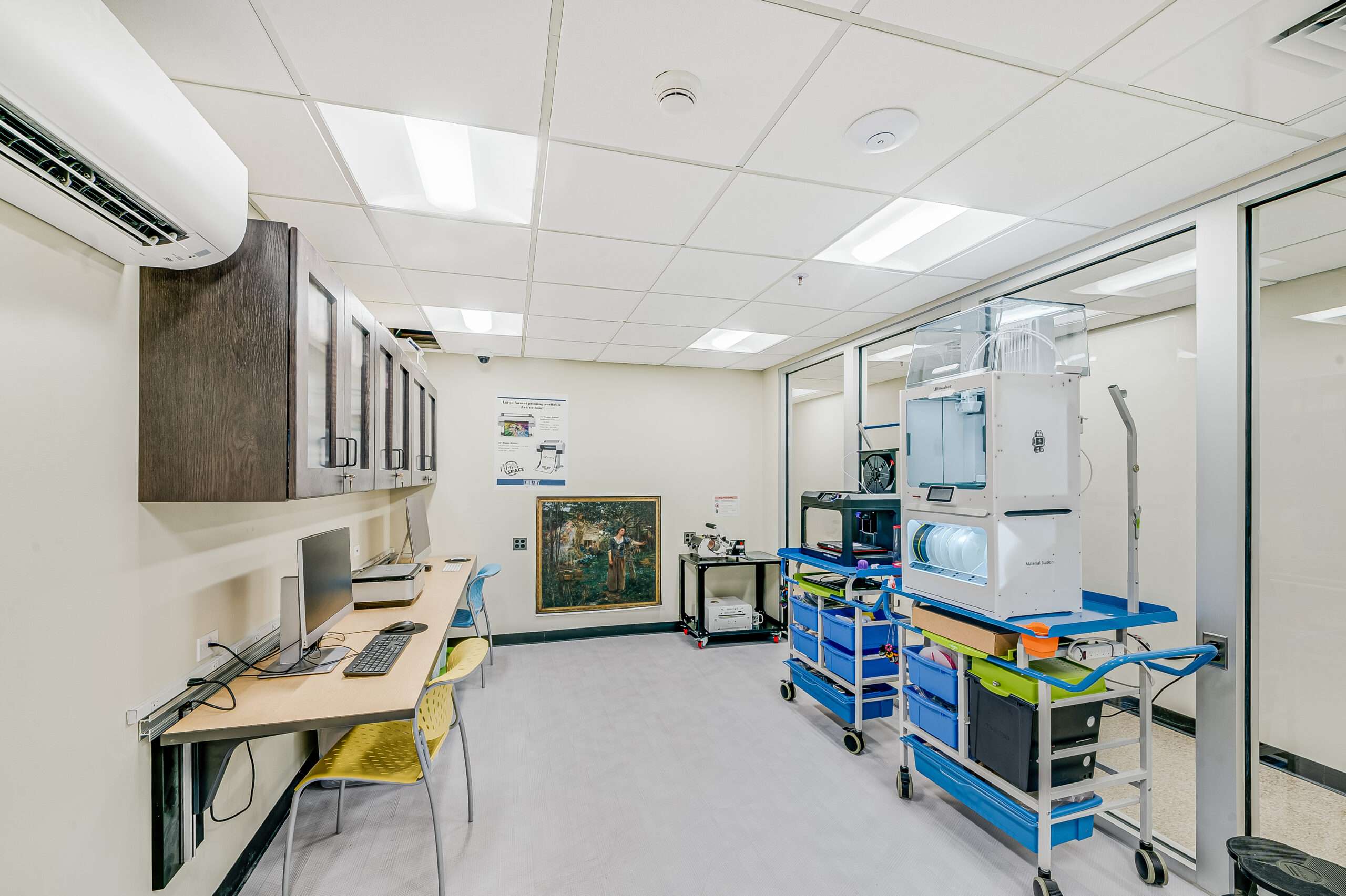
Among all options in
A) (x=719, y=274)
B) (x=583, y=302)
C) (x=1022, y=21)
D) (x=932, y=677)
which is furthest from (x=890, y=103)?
(x=932, y=677)

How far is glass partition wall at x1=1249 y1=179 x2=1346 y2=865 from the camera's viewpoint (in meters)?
1.90

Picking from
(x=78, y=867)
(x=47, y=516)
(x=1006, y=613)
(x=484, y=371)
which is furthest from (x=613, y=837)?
(x=484, y=371)

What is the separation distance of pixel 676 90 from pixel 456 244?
1.48 metres

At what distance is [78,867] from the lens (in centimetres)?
138

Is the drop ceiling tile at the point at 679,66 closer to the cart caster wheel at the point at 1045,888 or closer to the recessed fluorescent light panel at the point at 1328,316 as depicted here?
the recessed fluorescent light panel at the point at 1328,316

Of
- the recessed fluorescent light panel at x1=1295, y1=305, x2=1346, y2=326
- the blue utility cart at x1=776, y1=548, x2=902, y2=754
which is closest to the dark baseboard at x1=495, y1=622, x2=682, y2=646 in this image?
Result: the blue utility cart at x1=776, y1=548, x2=902, y2=754

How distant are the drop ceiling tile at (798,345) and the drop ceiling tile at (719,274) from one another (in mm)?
1217

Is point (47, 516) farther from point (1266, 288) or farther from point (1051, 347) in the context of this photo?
point (1266, 288)

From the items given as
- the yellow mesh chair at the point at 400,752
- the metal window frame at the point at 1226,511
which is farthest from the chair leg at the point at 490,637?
the metal window frame at the point at 1226,511

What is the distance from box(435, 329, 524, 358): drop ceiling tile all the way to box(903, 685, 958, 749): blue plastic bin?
3.60m

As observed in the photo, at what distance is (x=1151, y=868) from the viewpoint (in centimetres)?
212

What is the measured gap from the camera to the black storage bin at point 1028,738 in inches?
84.4

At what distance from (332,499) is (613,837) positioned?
2370mm

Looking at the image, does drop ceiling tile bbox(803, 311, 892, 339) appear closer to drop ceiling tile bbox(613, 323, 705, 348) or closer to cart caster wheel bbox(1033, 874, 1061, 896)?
drop ceiling tile bbox(613, 323, 705, 348)
